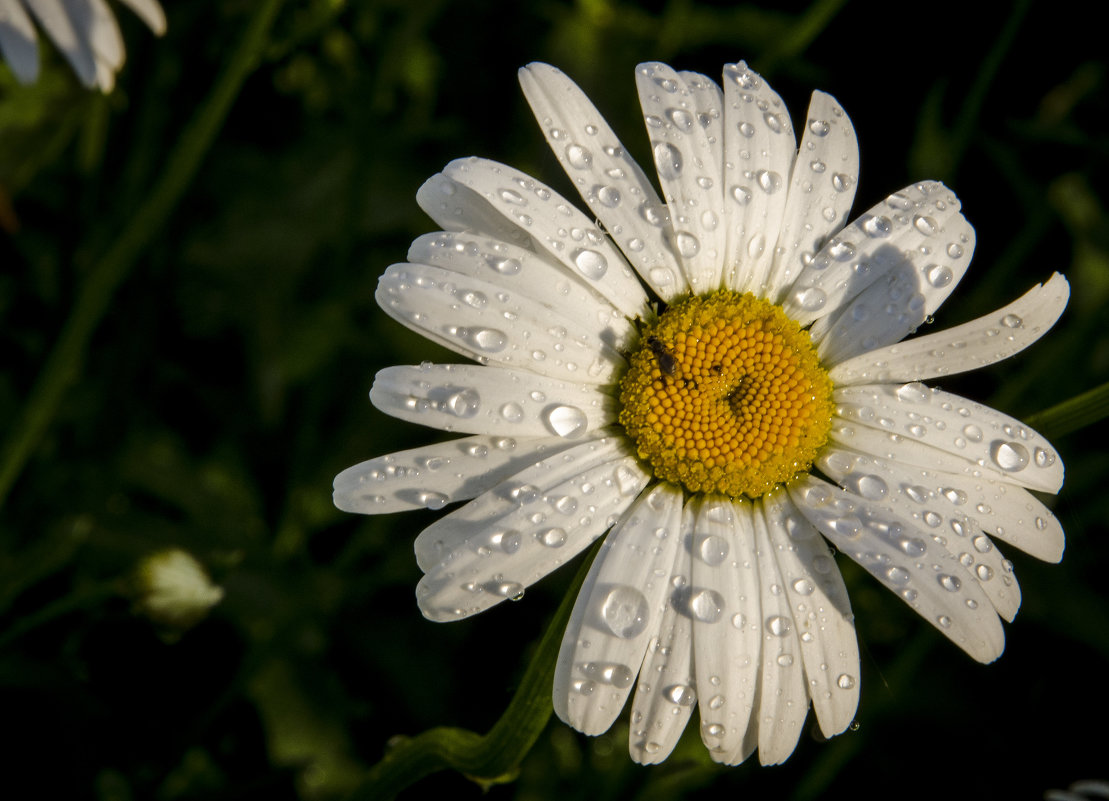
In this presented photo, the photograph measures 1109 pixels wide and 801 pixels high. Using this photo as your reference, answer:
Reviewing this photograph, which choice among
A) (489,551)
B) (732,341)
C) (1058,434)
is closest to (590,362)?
(732,341)

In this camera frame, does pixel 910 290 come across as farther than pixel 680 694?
Yes

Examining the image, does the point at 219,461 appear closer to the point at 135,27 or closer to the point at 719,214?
the point at 135,27

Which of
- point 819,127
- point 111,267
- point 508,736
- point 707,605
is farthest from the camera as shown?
point 111,267

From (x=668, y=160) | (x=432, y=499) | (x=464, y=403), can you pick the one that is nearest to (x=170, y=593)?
(x=432, y=499)

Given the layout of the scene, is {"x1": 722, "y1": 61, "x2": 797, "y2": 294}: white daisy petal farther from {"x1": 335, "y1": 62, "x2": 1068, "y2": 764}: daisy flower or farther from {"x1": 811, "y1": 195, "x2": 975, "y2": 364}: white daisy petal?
{"x1": 811, "y1": 195, "x2": 975, "y2": 364}: white daisy petal

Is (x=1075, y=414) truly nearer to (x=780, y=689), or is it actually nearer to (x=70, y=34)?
(x=780, y=689)

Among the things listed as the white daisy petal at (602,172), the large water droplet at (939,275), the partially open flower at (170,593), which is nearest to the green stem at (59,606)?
the partially open flower at (170,593)
